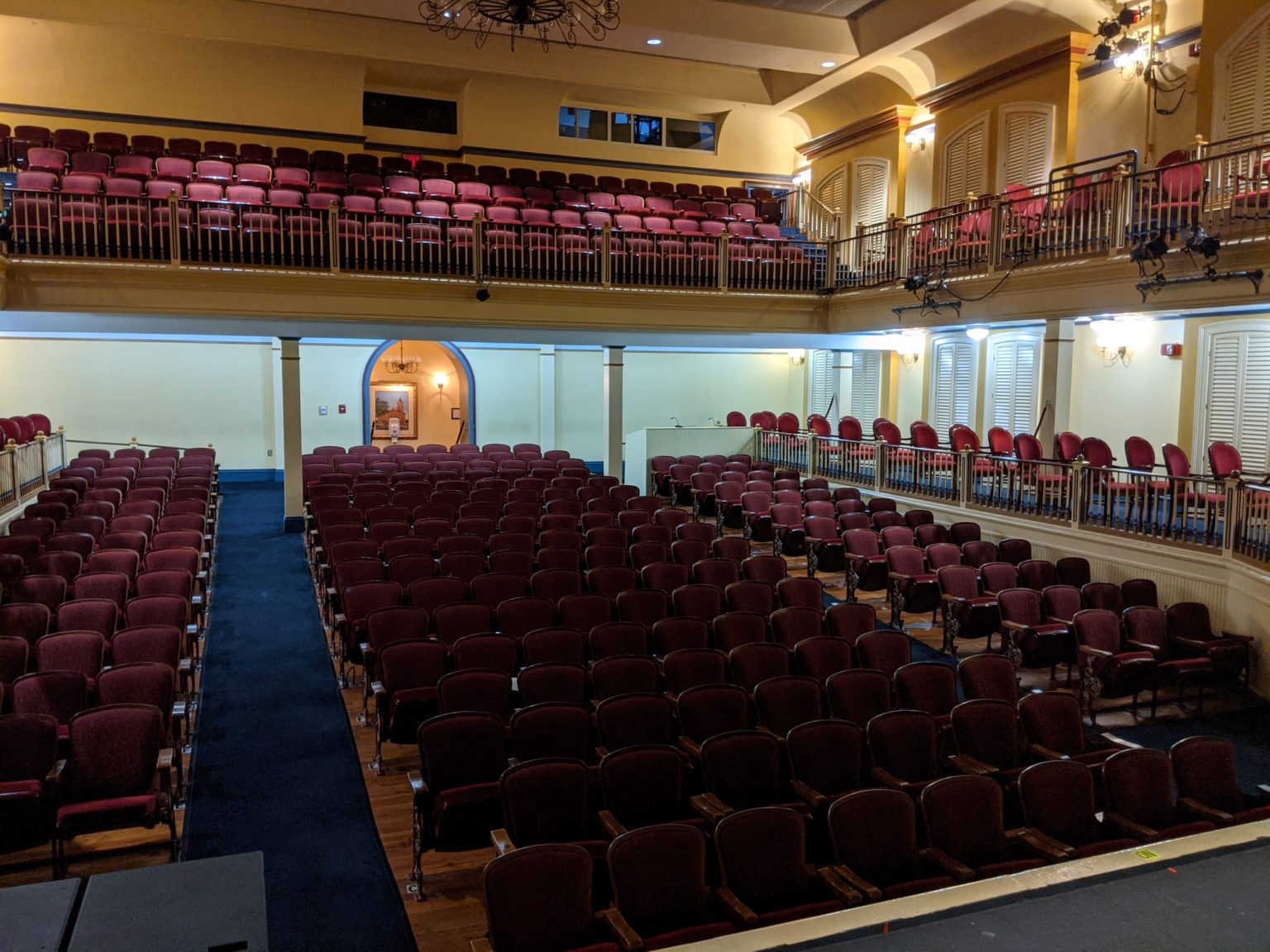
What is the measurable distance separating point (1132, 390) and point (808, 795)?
11298mm

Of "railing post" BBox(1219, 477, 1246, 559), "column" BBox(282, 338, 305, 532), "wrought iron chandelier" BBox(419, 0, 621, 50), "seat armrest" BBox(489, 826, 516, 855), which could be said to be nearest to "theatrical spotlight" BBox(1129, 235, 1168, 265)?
"railing post" BBox(1219, 477, 1246, 559)

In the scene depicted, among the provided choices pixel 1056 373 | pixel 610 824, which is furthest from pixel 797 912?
pixel 1056 373

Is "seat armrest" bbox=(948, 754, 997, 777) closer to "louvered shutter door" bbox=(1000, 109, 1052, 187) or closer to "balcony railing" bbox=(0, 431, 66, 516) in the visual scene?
"balcony railing" bbox=(0, 431, 66, 516)

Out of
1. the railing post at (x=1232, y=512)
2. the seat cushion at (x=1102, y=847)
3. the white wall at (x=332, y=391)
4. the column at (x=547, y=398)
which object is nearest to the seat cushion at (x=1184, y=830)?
the seat cushion at (x=1102, y=847)

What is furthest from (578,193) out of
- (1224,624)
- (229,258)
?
(1224,624)

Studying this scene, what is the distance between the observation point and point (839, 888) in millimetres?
4059

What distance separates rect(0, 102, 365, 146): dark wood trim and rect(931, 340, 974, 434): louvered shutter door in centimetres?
1266

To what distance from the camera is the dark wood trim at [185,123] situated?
17.4 m

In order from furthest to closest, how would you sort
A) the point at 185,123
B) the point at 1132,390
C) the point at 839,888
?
1. the point at 185,123
2. the point at 1132,390
3. the point at 839,888

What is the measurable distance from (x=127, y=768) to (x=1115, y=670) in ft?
25.2

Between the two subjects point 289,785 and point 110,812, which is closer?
point 110,812

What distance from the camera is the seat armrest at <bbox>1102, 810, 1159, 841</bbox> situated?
14.9 feet

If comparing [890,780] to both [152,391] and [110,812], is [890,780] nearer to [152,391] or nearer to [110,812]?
[110,812]

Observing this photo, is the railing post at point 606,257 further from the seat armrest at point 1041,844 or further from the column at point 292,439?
the seat armrest at point 1041,844
